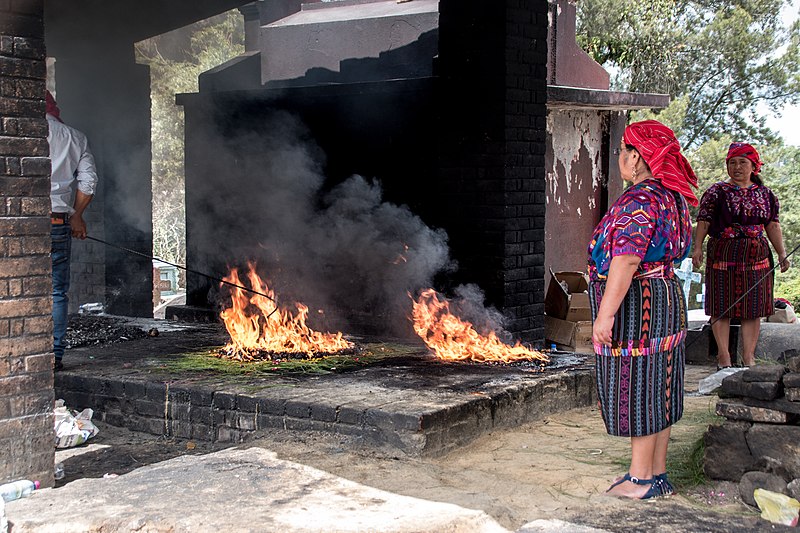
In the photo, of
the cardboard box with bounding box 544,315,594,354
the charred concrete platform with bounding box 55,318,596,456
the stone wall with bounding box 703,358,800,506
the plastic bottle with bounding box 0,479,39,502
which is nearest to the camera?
the stone wall with bounding box 703,358,800,506

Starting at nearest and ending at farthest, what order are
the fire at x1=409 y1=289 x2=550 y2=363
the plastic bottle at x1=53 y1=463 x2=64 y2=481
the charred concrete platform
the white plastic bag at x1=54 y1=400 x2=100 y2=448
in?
the plastic bottle at x1=53 y1=463 x2=64 y2=481, the charred concrete platform, the white plastic bag at x1=54 y1=400 x2=100 y2=448, the fire at x1=409 y1=289 x2=550 y2=363

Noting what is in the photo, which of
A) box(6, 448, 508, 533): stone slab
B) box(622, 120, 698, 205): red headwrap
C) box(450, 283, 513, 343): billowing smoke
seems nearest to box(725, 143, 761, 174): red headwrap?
box(450, 283, 513, 343): billowing smoke

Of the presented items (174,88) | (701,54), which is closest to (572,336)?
(174,88)

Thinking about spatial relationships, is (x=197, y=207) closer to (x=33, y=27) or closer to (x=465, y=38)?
(x=465, y=38)

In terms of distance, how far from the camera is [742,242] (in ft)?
29.1

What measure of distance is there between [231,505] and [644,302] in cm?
227

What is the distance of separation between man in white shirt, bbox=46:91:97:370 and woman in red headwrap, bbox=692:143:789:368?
5387mm

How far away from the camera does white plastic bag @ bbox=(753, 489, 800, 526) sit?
178 inches

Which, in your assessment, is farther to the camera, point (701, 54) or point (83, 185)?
point (701, 54)

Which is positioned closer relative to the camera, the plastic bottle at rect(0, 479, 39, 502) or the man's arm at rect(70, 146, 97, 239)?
the plastic bottle at rect(0, 479, 39, 502)

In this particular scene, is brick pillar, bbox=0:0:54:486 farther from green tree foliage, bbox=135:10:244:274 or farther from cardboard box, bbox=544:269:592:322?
green tree foliage, bbox=135:10:244:274

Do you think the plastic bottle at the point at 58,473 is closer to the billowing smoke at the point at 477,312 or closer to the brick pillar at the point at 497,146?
the billowing smoke at the point at 477,312

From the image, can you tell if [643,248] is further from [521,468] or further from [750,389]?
[521,468]

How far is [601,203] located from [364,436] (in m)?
7.80
